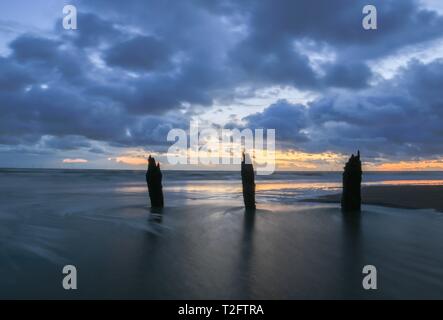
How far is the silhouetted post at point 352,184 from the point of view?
2081cm

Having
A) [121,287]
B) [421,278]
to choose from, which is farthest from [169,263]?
[421,278]

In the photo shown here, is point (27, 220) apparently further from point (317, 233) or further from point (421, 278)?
point (421, 278)

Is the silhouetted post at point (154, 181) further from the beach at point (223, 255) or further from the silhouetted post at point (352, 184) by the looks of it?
the silhouetted post at point (352, 184)

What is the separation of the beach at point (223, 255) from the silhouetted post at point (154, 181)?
3.31 m

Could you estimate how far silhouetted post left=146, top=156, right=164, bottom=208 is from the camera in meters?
24.1

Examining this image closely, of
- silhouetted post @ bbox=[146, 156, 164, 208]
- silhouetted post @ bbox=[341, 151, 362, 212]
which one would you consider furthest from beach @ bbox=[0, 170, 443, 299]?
silhouetted post @ bbox=[146, 156, 164, 208]

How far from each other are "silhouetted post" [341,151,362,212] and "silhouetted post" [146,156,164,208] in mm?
11257

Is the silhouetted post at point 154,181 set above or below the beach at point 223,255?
above

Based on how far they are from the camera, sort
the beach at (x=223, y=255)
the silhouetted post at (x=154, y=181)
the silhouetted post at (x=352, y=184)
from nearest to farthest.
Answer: the beach at (x=223, y=255)
the silhouetted post at (x=352, y=184)
the silhouetted post at (x=154, y=181)

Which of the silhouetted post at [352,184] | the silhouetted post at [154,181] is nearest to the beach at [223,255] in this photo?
the silhouetted post at [352,184]

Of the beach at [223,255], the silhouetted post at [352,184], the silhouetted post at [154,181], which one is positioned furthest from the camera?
the silhouetted post at [154,181]

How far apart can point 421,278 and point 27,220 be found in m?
18.3

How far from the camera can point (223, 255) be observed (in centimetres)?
1226
